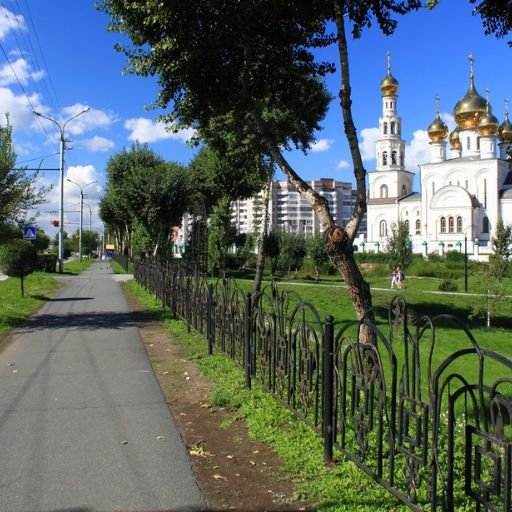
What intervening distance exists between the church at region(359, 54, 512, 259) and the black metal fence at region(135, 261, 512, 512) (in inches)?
2767

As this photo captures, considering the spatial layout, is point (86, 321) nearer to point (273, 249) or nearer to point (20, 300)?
point (20, 300)

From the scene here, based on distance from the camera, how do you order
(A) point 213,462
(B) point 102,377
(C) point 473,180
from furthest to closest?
(C) point 473,180, (B) point 102,377, (A) point 213,462

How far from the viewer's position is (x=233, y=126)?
11078mm

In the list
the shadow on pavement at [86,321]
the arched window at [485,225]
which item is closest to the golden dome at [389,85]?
the arched window at [485,225]

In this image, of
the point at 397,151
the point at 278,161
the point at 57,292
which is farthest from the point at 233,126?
the point at 397,151

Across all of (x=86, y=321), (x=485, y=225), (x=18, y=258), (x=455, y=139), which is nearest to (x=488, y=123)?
(x=455, y=139)

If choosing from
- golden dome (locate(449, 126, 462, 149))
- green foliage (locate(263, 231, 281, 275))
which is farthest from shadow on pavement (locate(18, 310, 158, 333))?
golden dome (locate(449, 126, 462, 149))

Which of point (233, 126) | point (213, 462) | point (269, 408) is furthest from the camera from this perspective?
point (233, 126)

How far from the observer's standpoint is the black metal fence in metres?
2.74

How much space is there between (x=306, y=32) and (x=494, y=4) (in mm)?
3215

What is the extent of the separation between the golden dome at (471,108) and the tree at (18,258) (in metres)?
72.9

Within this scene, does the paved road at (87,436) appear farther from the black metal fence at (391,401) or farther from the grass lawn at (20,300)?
the grass lawn at (20,300)

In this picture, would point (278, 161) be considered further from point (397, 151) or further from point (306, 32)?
point (397, 151)

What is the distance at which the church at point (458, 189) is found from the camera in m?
79.1
